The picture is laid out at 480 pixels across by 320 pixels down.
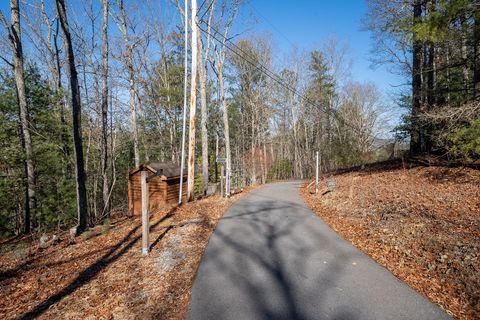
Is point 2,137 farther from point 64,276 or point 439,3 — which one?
point 439,3

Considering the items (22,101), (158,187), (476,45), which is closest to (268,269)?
(476,45)

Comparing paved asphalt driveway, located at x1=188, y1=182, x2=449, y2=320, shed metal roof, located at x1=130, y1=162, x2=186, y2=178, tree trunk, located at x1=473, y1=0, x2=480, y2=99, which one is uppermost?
tree trunk, located at x1=473, y1=0, x2=480, y2=99

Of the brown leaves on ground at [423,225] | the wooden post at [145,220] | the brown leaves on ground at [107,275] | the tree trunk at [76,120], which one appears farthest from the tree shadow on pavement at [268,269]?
the tree trunk at [76,120]

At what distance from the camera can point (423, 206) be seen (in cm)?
653

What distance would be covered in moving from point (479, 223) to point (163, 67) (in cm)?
2272

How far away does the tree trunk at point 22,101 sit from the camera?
1037 centimetres

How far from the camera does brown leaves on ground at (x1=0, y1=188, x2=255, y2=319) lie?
3.36 m

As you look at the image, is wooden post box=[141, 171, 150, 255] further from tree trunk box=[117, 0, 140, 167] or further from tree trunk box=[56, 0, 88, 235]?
tree trunk box=[117, 0, 140, 167]

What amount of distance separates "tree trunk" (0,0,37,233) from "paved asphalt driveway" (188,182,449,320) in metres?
9.83

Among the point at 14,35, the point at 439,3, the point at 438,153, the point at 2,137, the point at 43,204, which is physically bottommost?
the point at 43,204

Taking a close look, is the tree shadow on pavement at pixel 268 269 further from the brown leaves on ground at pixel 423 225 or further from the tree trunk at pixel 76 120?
the tree trunk at pixel 76 120

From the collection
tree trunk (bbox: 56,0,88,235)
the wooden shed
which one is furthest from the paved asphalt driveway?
the wooden shed

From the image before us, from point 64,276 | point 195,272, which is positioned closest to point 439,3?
point 195,272

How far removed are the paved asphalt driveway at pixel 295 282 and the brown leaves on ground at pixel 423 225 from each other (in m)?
0.39
